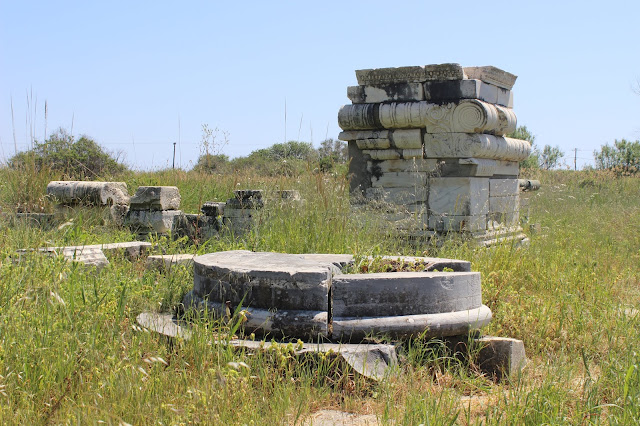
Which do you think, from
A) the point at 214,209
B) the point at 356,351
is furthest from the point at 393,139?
the point at 356,351

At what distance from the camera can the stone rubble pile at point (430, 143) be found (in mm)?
6805

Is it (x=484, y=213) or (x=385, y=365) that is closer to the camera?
(x=385, y=365)

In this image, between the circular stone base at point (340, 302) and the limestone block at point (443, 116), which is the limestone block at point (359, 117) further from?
the circular stone base at point (340, 302)

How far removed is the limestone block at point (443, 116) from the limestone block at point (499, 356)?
351 centimetres

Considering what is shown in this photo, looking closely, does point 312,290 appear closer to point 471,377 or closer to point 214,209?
point 471,377

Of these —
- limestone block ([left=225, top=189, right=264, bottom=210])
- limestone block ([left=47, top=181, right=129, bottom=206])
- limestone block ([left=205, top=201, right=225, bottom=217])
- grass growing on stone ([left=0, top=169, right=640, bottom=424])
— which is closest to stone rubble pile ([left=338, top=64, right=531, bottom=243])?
grass growing on stone ([left=0, top=169, right=640, bottom=424])

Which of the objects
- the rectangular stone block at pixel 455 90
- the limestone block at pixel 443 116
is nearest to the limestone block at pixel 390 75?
the rectangular stone block at pixel 455 90

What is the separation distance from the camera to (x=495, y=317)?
14.2ft

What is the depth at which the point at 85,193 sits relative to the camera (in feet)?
26.7

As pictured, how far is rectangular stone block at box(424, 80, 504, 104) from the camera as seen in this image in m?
6.77

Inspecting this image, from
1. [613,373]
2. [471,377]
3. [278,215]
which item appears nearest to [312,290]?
[471,377]

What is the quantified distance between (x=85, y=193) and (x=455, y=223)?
16.1ft

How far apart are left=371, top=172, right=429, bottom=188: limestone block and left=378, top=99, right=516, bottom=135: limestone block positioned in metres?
0.58

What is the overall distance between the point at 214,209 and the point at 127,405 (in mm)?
5186
